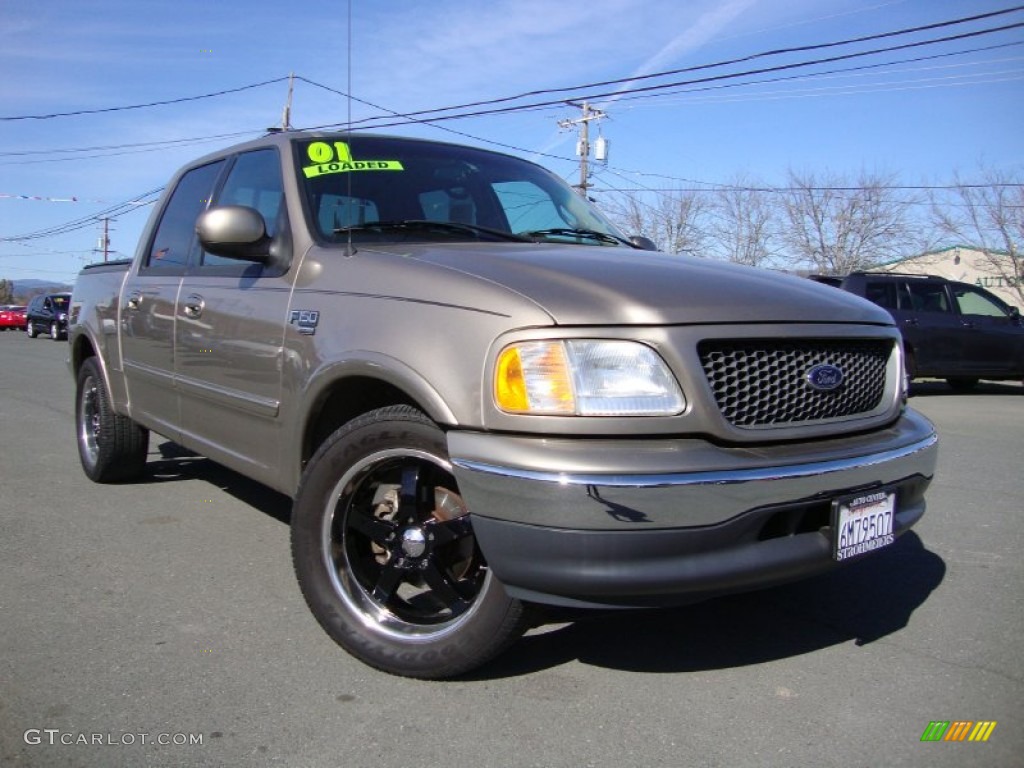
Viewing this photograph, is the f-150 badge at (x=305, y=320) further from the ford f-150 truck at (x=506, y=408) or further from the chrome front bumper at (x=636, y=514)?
the chrome front bumper at (x=636, y=514)

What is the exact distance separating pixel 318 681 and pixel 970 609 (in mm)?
2545

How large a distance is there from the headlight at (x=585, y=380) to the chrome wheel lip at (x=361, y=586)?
0.49 meters

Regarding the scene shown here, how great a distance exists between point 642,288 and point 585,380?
1.28 feet

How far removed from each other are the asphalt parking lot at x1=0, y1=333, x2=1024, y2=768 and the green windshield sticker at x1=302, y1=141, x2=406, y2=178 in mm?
1769

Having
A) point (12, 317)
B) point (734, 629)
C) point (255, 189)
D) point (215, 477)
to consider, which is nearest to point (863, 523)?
point (734, 629)

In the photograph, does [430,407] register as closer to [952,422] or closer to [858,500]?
[858,500]

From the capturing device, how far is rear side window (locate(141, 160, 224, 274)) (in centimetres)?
448

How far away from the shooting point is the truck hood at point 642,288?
8.17ft

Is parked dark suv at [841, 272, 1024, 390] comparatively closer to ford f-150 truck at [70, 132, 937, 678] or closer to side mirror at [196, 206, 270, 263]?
ford f-150 truck at [70, 132, 937, 678]

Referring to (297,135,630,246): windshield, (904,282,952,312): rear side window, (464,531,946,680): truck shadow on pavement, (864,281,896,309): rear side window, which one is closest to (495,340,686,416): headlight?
(464,531,946,680): truck shadow on pavement

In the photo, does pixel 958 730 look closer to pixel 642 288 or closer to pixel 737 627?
pixel 737 627

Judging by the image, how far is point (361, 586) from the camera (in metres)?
2.97

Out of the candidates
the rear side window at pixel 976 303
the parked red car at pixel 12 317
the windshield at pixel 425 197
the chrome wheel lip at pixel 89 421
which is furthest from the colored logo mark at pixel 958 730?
the parked red car at pixel 12 317

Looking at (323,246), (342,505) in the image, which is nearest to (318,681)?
(342,505)
